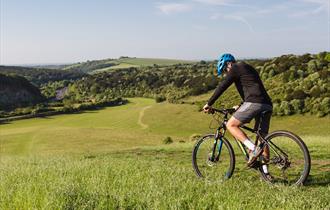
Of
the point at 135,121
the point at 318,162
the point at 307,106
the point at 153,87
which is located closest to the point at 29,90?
the point at 153,87

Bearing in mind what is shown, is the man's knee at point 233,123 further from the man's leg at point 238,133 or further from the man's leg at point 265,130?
the man's leg at point 265,130

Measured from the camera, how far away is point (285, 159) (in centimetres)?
817

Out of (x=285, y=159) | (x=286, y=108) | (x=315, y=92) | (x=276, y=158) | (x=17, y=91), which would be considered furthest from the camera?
(x=17, y=91)

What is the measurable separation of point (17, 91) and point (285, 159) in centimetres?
16941

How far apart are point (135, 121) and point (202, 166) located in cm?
7129

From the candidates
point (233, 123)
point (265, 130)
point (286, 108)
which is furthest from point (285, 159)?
point (286, 108)

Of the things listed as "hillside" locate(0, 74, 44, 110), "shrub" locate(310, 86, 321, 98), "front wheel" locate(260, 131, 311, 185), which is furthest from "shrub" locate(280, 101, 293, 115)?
"hillside" locate(0, 74, 44, 110)

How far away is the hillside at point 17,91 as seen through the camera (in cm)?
15929

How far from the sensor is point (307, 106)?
56.7 meters

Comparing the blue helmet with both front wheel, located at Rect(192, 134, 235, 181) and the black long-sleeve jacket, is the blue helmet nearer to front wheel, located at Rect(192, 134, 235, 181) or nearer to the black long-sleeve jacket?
the black long-sleeve jacket

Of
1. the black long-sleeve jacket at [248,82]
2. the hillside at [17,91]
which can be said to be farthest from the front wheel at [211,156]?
the hillside at [17,91]

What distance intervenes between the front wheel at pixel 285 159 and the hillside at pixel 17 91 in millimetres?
157484

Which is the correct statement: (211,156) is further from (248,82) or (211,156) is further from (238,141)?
(248,82)

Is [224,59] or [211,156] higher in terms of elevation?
[224,59]
